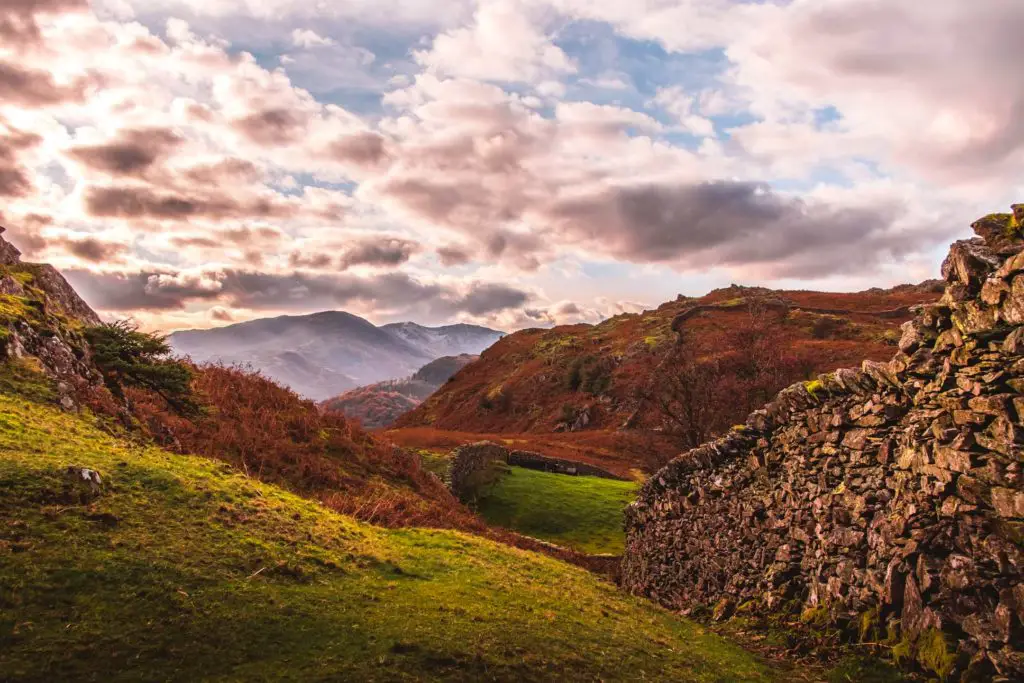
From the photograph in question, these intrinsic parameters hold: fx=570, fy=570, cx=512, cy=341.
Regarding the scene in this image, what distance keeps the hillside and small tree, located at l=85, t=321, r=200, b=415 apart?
52.4 m

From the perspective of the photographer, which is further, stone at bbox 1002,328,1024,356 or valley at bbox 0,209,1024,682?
stone at bbox 1002,328,1024,356

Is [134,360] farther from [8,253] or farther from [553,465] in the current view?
[553,465]

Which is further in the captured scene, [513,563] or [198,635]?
[513,563]

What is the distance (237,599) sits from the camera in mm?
8820

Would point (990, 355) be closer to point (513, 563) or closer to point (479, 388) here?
point (513, 563)

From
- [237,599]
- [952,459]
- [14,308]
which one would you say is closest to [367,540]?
[237,599]

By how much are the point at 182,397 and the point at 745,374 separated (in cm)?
4312

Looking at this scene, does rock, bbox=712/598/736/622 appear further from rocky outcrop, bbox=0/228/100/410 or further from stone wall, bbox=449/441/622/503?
stone wall, bbox=449/441/622/503

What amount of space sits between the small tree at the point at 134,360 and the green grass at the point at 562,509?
65.4 ft

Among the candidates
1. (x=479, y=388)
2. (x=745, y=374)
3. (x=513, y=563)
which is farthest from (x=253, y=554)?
(x=479, y=388)

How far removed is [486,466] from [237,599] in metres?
32.6

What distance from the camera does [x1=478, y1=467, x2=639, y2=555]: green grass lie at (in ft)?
104

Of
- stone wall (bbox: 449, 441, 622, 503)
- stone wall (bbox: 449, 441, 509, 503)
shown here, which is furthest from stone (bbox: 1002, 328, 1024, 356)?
stone wall (bbox: 449, 441, 622, 503)

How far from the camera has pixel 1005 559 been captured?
838cm
